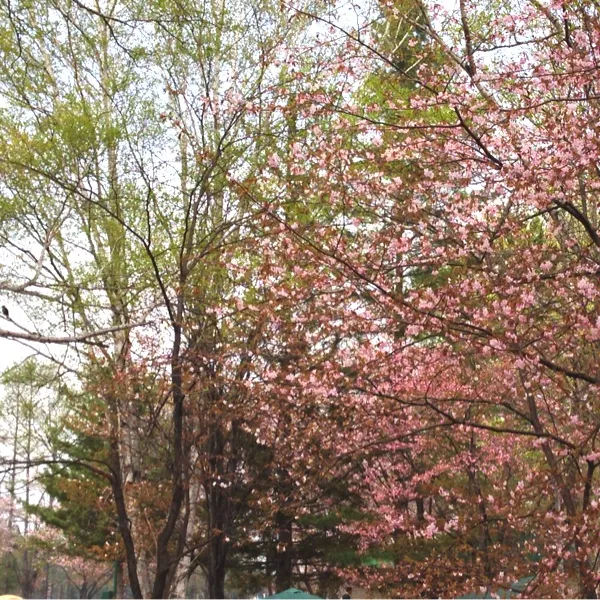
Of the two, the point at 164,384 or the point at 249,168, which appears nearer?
the point at 164,384

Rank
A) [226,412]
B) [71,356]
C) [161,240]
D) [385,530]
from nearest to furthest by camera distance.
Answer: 1. [226,412]
2. [71,356]
3. [161,240]
4. [385,530]

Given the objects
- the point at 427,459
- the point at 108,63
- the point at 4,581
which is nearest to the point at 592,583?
the point at 427,459

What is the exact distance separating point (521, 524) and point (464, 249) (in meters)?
4.80

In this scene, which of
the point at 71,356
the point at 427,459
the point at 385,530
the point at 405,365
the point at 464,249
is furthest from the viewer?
the point at 427,459

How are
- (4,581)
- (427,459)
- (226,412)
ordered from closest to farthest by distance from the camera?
(226,412), (427,459), (4,581)

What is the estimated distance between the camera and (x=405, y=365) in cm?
652

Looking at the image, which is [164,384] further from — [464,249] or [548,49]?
[548,49]

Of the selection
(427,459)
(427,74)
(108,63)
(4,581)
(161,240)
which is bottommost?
(4,581)

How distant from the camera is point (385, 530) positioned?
1231cm

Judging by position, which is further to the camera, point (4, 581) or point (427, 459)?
point (4, 581)

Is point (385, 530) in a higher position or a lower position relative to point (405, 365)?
lower

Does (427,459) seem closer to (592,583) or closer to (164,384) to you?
(164,384)

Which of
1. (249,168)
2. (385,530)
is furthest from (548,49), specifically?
(385,530)

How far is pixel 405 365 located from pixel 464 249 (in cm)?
137
